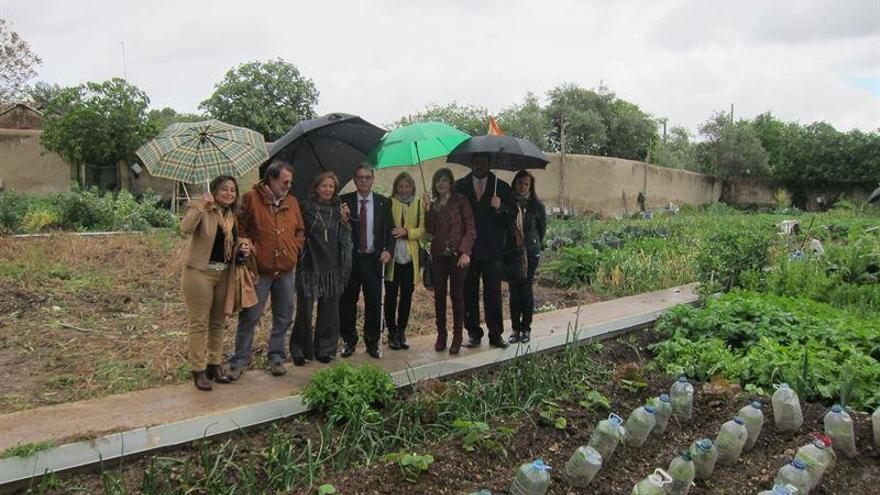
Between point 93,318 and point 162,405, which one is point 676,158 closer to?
point 93,318

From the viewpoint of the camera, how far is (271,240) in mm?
4258

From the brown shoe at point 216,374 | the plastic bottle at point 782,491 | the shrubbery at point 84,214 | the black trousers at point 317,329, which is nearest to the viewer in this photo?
the plastic bottle at point 782,491

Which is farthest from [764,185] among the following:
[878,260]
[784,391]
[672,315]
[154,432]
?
[154,432]

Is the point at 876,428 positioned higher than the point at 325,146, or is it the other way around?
the point at 325,146

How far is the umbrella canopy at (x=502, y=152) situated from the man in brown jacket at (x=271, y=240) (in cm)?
137

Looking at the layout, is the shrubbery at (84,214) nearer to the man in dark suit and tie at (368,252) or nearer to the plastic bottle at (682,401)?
the man in dark suit and tie at (368,252)

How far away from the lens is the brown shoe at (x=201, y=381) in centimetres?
409

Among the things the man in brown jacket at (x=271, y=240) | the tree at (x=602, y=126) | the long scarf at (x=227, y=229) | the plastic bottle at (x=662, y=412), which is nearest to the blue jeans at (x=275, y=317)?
the man in brown jacket at (x=271, y=240)

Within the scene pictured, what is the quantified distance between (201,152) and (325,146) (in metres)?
1.01

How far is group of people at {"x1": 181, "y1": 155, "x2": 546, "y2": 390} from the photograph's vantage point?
407cm

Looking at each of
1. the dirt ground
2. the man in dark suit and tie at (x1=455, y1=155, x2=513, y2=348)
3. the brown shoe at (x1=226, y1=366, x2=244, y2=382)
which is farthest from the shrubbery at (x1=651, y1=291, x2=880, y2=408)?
the brown shoe at (x1=226, y1=366, x2=244, y2=382)

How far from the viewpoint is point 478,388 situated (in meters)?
4.10

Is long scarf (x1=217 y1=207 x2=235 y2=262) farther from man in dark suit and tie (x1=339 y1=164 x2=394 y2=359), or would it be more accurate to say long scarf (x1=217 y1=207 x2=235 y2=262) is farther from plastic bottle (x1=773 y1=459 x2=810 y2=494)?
plastic bottle (x1=773 y1=459 x2=810 y2=494)

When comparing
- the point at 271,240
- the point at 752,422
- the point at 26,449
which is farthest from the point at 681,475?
the point at 26,449
